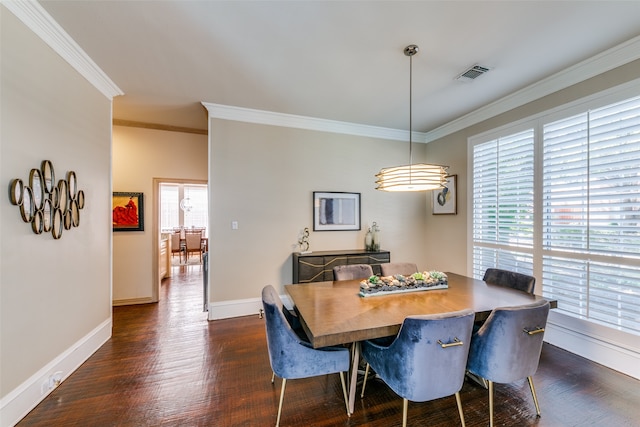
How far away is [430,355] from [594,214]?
2415 mm

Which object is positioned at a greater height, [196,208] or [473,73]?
[473,73]

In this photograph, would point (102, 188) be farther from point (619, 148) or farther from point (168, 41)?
point (619, 148)

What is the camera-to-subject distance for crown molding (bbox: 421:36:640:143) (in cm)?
227

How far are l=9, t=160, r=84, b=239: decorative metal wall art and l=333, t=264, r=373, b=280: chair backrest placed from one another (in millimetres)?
2533

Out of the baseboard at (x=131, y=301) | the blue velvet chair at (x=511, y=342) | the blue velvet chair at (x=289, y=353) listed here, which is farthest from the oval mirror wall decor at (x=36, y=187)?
the blue velvet chair at (x=511, y=342)

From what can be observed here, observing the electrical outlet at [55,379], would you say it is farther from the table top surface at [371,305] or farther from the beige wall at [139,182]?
the beige wall at [139,182]

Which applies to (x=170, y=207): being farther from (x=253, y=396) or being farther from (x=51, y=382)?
(x=253, y=396)

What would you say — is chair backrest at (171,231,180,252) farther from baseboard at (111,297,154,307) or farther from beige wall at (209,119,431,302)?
beige wall at (209,119,431,302)

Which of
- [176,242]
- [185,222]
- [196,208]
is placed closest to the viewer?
[176,242]

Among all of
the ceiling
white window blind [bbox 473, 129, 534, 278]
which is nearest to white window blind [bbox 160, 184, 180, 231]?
the ceiling

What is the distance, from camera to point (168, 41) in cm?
221

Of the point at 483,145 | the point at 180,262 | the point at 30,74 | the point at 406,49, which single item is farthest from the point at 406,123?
the point at 180,262

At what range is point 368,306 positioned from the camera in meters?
1.89

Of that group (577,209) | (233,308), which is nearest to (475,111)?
(577,209)
